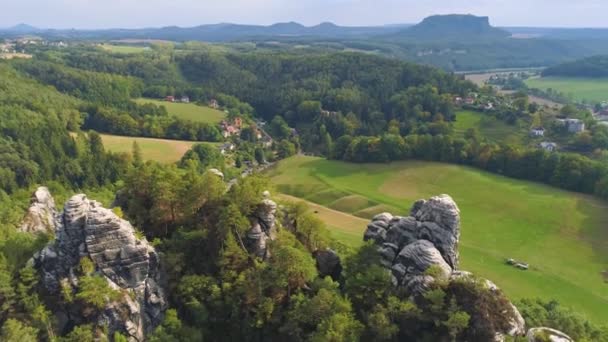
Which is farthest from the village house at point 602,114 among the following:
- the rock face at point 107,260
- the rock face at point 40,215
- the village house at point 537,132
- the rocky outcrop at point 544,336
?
the rock face at point 107,260

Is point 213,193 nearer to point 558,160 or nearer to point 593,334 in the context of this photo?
point 593,334

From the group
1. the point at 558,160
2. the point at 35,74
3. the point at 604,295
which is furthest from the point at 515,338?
the point at 35,74

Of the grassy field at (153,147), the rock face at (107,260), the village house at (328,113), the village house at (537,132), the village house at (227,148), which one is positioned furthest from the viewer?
the village house at (328,113)

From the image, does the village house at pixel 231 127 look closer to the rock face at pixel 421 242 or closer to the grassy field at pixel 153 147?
the grassy field at pixel 153 147

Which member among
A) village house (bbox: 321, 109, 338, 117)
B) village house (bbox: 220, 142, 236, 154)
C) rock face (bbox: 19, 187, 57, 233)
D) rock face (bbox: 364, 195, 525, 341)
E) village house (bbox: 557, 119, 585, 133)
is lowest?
village house (bbox: 220, 142, 236, 154)

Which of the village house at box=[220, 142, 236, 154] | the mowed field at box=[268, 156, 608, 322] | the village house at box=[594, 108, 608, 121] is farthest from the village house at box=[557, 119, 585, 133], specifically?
the village house at box=[220, 142, 236, 154]

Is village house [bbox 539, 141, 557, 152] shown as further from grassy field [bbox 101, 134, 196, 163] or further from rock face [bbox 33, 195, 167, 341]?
rock face [bbox 33, 195, 167, 341]

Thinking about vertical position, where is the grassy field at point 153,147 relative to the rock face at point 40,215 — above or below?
below
